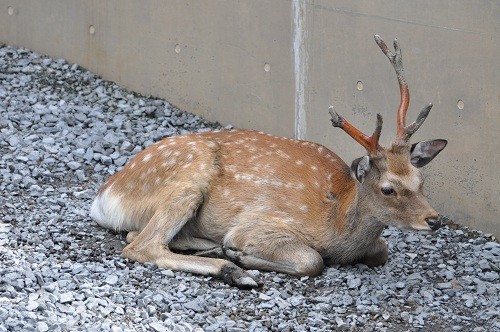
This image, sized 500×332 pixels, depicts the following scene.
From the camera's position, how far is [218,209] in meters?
7.20

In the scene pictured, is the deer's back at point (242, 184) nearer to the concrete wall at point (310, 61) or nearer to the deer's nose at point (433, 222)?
the deer's nose at point (433, 222)

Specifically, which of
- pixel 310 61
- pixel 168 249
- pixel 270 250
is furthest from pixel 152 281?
pixel 310 61

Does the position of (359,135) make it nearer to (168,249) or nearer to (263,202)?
(263,202)

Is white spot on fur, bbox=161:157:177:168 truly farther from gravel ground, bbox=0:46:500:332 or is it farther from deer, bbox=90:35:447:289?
gravel ground, bbox=0:46:500:332

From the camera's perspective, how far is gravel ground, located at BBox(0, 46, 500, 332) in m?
6.02

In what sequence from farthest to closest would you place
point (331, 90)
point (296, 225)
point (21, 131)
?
point (21, 131) < point (331, 90) < point (296, 225)

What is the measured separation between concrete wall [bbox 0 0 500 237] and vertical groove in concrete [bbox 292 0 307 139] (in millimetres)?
11

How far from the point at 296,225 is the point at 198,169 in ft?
2.40

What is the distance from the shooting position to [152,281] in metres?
6.61

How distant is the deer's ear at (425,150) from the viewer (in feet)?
22.1

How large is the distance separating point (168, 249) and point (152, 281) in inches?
17.3

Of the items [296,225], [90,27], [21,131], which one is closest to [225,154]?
[296,225]

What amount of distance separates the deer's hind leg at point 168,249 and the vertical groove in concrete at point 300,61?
5.45 feet

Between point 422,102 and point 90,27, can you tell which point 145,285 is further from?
point 90,27
